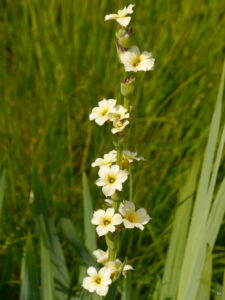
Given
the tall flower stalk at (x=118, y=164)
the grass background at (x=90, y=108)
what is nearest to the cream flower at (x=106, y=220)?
the tall flower stalk at (x=118, y=164)

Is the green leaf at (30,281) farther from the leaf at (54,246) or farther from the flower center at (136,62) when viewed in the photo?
the flower center at (136,62)

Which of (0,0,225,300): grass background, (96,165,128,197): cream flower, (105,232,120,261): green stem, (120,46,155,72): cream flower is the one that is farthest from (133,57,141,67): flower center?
(0,0,225,300): grass background

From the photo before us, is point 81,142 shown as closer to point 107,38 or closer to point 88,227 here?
point 107,38

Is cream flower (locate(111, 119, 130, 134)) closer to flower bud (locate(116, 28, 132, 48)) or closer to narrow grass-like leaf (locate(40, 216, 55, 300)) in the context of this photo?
flower bud (locate(116, 28, 132, 48))

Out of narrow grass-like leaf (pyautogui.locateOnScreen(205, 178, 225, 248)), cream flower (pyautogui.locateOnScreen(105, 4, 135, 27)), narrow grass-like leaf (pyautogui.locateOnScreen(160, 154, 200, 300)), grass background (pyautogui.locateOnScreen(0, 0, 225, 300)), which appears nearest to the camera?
cream flower (pyautogui.locateOnScreen(105, 4, 135, 27))

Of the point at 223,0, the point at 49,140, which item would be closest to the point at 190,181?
the point at 49,140

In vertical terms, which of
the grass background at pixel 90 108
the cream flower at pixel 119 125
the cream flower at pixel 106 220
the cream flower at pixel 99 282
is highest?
the grass background at pixel 90 108
